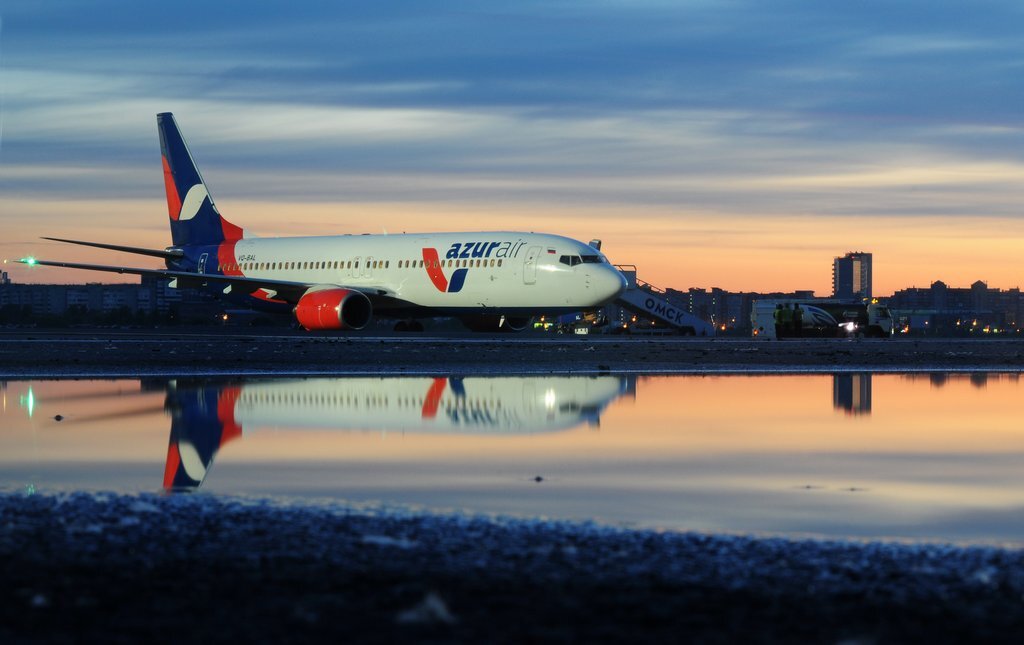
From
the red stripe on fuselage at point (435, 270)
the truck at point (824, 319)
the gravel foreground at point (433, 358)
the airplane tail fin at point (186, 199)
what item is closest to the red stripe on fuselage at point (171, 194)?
the airplane tail fin at point (186, 199)

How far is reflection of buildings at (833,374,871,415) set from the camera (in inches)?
658

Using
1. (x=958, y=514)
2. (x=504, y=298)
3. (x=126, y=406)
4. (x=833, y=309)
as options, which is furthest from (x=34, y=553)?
(x=833, y=309)

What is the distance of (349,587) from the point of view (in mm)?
6086

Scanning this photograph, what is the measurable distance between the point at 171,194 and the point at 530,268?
2058 cm

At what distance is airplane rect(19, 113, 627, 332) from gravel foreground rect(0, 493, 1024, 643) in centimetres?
3602

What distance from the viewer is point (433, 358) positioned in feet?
97.9

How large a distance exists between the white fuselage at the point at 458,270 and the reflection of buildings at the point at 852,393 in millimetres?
19886

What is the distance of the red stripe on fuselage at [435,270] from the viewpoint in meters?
46.5

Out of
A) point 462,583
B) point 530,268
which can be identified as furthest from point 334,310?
point 462,583

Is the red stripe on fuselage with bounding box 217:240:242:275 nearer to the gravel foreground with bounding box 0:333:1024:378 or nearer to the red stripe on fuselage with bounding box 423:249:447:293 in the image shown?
the red stripe on fuselage with bounding box 423:249:447:293

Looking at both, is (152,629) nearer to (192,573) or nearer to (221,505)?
(192,573)

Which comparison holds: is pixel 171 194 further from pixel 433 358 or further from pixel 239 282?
pixel 433 358

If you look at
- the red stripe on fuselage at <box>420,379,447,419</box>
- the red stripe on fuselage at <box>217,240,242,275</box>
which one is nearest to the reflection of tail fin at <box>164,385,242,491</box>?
the red stripe on fuselage at <box>420,379,447,419</box>

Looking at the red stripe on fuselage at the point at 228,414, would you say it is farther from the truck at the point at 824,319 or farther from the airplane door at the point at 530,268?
the truck at the point at 824,319
